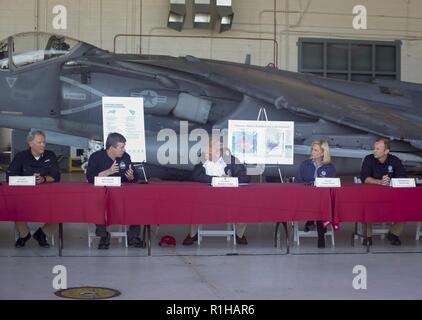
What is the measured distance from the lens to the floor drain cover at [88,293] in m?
5.15

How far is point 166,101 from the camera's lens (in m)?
10.8

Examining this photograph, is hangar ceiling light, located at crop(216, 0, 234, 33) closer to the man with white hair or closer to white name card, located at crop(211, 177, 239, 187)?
the man with white hair

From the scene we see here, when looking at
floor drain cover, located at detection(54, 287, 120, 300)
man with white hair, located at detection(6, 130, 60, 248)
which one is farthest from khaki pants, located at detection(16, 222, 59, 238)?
floor drain cover, located at detection(54, 287, 120, 300)

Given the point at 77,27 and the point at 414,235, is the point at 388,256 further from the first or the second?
the point at 77,27

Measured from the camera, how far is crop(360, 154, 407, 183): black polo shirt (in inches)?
323

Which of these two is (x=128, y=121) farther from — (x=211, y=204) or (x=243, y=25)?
(x=243, y=25)

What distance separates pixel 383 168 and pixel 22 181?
4.40 metres

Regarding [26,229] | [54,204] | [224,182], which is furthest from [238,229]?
[26,229]

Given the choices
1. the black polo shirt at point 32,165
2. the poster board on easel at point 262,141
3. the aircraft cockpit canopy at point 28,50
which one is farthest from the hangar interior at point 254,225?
the aircraft cockpit canopy at point 28,50

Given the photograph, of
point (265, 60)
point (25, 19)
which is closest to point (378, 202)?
point (265, 60)

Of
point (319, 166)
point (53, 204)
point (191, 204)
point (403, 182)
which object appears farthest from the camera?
point (319, 166)

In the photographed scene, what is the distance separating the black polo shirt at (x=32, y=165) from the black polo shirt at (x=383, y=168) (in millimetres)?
3896

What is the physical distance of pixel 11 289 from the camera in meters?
5.39
